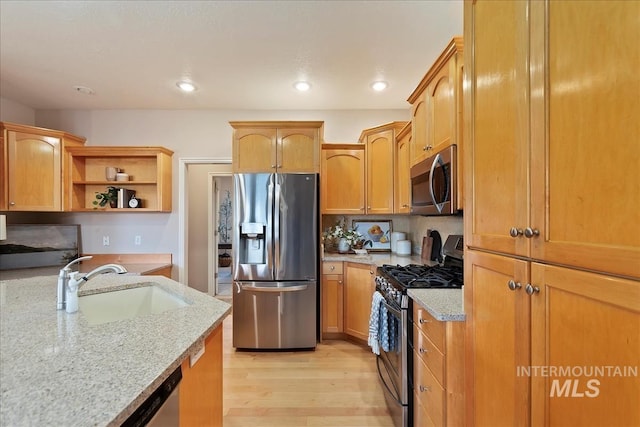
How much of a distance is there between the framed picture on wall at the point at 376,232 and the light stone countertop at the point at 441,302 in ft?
5.79

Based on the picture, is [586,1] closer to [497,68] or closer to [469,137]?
[497,68]

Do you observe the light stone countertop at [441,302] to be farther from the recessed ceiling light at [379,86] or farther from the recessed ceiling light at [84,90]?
the recessed ceiling light at [84,90]

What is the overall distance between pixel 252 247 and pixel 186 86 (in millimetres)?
1705

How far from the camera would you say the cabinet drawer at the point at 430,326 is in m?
1.25

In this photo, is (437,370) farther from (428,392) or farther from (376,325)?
(376,325)

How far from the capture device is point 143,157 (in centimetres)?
323

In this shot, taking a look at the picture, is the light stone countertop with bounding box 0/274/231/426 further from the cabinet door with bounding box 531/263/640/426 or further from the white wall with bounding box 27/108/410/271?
the white wall with bounding box 27/108/410/271

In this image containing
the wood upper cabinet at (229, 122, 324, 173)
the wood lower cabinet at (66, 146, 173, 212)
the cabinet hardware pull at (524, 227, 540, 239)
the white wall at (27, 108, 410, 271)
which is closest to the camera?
the cabinet hardware pull at (524, 227, 540, 239)

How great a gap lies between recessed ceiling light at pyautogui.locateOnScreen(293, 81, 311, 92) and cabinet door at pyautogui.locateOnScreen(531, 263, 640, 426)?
8.03ft

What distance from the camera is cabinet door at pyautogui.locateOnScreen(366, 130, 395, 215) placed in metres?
2.96

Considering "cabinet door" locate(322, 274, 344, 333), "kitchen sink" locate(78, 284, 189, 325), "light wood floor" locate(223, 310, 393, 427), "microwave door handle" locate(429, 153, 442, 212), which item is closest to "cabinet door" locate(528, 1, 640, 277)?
"microwave door handle" locate(429, 153, 442, 212)

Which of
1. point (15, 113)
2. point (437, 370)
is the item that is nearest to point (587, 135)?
point (437, 370)

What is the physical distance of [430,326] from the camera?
1.35 m

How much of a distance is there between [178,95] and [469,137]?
291 cm
